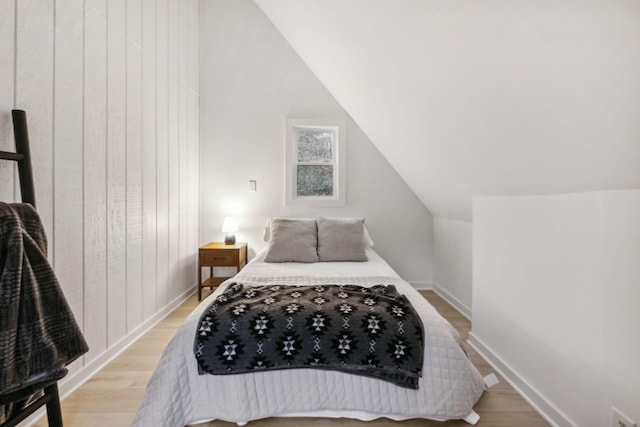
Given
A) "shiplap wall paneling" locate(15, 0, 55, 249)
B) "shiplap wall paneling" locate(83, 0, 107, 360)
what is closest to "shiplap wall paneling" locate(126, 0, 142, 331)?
"shiplap wall paneling" locate(83, 0, 107, 360)

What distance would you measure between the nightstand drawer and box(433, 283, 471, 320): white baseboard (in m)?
2.11

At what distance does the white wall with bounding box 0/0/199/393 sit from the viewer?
145cm

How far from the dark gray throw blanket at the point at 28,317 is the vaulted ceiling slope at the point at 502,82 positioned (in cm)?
175

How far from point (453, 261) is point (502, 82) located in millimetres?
2096

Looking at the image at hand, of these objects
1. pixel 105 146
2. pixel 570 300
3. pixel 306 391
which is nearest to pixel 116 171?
pixel 105 146

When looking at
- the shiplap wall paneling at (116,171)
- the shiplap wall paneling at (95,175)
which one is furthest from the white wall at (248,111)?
the shiplap wall paneling at (95,175)

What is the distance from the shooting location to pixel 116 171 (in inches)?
79.4

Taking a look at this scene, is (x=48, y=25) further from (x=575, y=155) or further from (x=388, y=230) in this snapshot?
(x=388, y=230)

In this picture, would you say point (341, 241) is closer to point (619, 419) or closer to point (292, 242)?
point (292, 242)

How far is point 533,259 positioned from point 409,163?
148cm

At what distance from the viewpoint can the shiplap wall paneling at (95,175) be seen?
1752 mm

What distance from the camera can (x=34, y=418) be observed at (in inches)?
56.1

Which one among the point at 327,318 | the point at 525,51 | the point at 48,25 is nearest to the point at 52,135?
the point at 48,25

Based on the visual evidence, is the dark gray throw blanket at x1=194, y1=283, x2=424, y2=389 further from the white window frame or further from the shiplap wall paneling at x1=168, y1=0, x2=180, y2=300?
the white window frame
